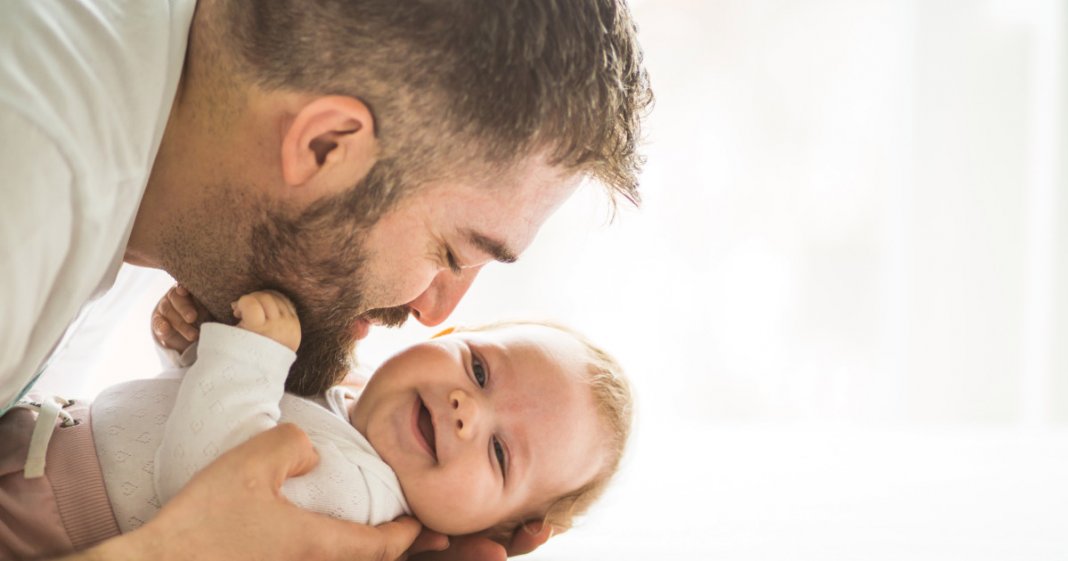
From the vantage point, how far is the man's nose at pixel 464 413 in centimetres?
151

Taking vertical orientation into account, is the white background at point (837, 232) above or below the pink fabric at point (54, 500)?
above

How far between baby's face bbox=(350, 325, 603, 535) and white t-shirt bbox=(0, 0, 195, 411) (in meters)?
0.45

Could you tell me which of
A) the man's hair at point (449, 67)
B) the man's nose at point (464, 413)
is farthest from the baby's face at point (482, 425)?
the man's hair at point (449, 67)

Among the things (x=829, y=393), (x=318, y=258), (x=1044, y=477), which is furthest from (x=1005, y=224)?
(x=318, y=258)

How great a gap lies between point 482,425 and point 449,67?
0.51 meters

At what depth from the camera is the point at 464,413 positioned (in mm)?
1516

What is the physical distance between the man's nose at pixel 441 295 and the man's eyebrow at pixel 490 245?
0.10 meters

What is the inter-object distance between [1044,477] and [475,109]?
1.88 meters

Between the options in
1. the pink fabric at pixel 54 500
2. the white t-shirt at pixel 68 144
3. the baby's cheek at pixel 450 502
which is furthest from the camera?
the baby's cheek at pixel 450 502

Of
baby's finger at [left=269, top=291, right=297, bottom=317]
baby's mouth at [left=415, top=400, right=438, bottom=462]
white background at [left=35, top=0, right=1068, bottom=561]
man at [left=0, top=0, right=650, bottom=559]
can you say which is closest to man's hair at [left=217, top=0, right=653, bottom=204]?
man at [left=0, top=0, right=650, bottom=559]

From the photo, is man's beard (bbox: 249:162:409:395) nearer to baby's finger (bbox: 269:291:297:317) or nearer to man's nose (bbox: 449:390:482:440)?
baby's finger (bbox: 269:291:297:317)

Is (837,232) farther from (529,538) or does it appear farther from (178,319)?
(178,319)

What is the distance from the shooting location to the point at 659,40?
396 cm

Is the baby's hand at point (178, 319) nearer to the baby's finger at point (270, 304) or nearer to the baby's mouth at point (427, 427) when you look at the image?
the baby's finger at point (270, 304)
